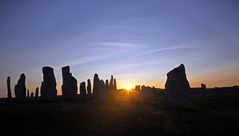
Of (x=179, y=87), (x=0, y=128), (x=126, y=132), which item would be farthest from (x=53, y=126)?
(x=179, y=87)

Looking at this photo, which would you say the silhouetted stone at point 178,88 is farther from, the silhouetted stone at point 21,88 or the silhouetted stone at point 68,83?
the silhouetted stone at point 21,88

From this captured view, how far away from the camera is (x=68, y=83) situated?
66.8 m

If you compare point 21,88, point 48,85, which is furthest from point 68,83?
point 21,88

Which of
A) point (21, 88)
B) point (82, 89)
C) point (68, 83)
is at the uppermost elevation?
point (68, 83)

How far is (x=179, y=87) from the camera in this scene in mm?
42344

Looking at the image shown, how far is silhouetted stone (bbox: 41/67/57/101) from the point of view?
61.0 metres

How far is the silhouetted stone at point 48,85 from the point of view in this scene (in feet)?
200

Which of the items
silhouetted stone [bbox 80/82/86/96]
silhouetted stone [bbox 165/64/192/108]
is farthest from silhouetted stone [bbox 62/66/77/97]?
silhouetted stone [bbox 165/64/192/108]

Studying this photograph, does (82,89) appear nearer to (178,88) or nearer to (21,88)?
(21,88)

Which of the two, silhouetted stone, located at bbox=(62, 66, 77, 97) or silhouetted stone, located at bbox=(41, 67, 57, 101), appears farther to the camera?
silhouetted stone, located at bbox=(62, 66, 77, 97)

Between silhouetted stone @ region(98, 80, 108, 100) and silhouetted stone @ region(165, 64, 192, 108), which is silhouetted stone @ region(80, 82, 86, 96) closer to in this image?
silhouetted stone @ region(98, 80, 108, 100)

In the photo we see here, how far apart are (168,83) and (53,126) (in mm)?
24572

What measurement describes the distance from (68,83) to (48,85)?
6.50 metres

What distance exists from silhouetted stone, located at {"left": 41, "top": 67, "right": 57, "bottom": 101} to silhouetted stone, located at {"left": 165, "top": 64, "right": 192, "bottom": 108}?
28389 millimetres
